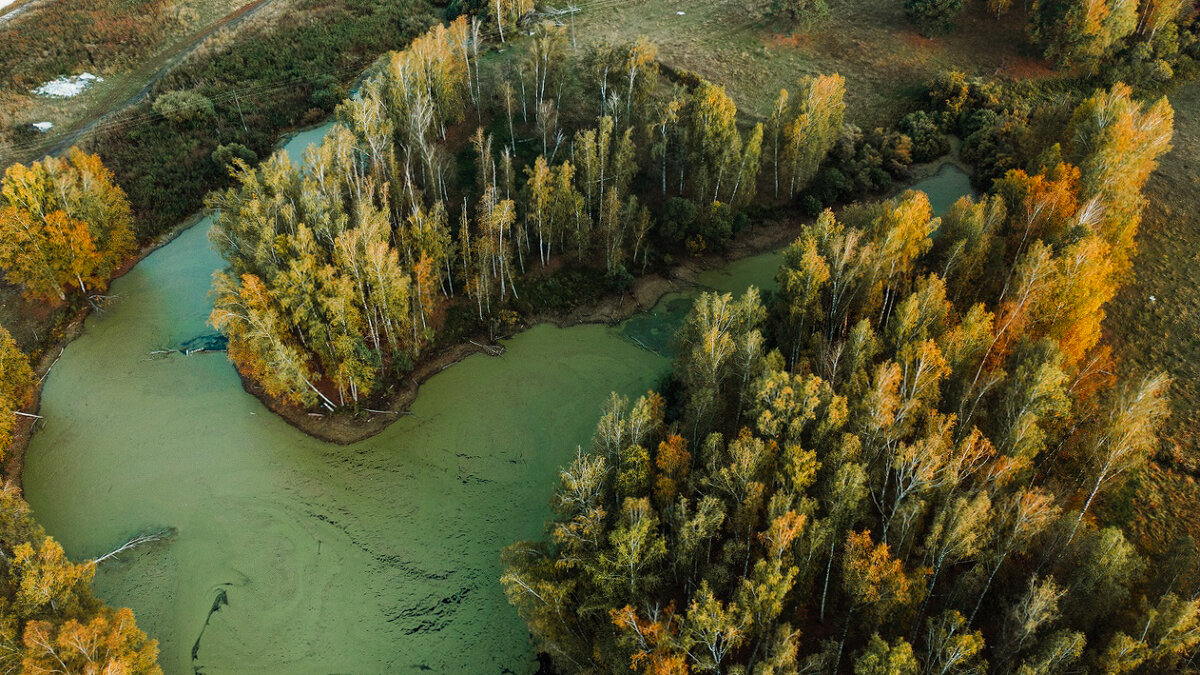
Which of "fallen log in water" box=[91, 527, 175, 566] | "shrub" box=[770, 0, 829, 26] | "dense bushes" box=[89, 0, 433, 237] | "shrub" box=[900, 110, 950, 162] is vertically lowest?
"fallen log in water" box=[91, 527, 175, 566]

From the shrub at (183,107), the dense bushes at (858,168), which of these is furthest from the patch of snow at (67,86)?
the dense bushes at (858,168)

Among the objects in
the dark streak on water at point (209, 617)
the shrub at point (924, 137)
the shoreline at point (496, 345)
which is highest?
the shrub at point (924, 137)

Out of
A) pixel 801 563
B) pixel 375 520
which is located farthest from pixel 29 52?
pixel 801 563

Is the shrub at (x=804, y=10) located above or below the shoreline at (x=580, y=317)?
above

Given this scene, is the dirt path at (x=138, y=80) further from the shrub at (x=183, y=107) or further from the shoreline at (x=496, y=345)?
the shoreline at (x=496, y=345)

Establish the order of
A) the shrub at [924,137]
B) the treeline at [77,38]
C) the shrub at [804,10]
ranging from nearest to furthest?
the shrub at [924,137] → the treeline at [77,38] → the shrub at [804,10]

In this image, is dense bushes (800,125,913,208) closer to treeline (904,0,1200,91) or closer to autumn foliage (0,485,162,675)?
treeline (904,0,1200,91)

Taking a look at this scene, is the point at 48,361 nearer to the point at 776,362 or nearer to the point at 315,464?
the point at 315,464

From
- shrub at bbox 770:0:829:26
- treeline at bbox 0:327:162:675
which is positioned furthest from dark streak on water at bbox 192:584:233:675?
shrub at bbox 770:0:829:26
